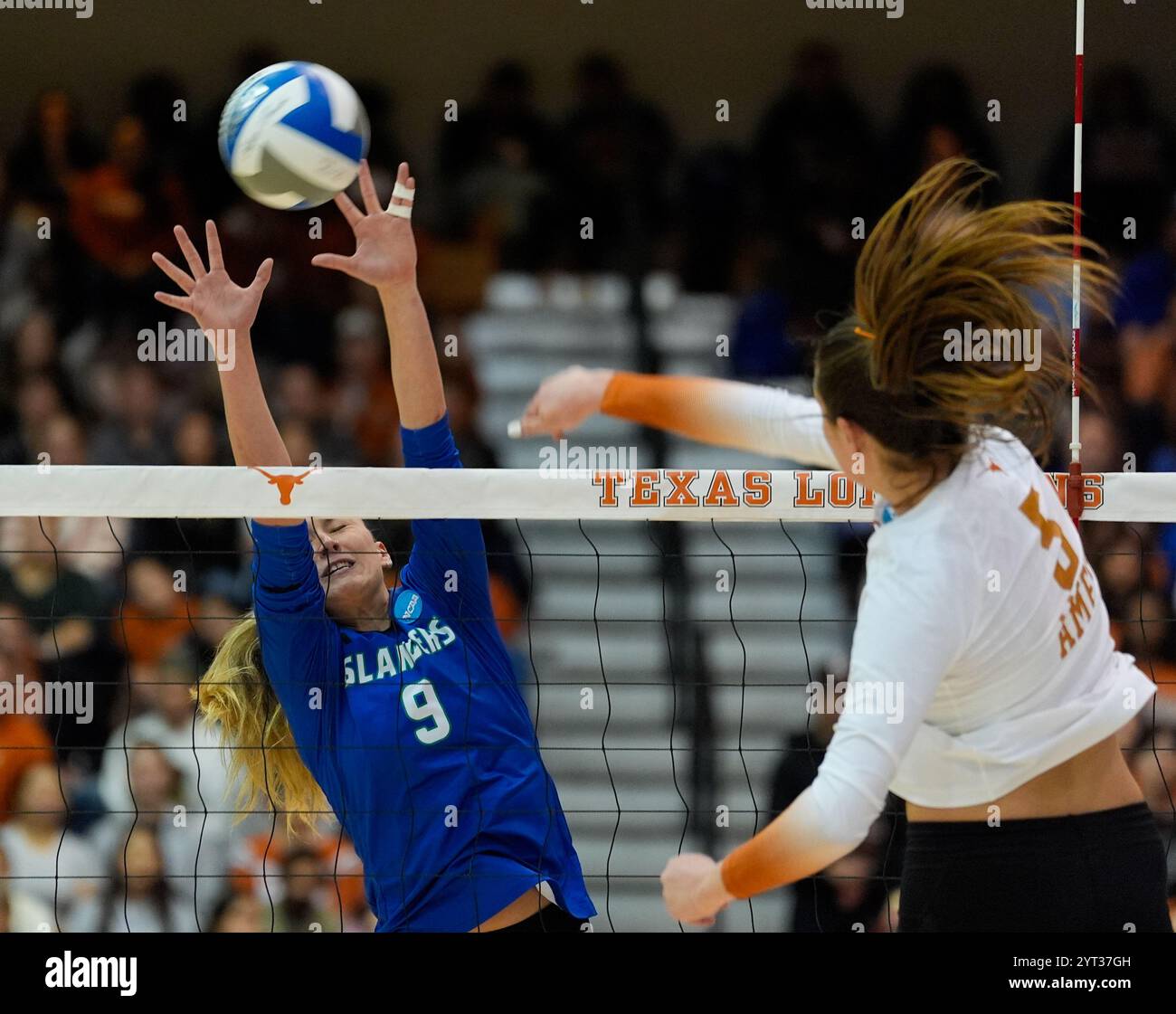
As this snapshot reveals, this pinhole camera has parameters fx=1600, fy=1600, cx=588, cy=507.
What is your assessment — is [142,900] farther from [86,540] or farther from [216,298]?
[216,298]

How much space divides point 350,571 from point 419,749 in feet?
1.44

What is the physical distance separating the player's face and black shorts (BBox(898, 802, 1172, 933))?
4.94ft

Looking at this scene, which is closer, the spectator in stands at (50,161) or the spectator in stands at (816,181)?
the spectator in stands at (816,181)

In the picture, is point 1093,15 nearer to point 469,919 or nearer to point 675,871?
point 469,919

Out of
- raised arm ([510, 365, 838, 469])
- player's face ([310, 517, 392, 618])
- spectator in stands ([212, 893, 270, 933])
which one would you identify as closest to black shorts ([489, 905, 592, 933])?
Result: player's face ([310, 517, 392, 618])

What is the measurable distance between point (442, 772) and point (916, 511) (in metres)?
1.43

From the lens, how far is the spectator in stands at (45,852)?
5777 mm

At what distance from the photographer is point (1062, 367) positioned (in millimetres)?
2426

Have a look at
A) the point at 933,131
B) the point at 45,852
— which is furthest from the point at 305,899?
the point at 933,131

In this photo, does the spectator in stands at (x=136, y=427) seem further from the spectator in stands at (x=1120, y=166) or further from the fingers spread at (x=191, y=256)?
the spectator in stands at (x=1120, y=166)

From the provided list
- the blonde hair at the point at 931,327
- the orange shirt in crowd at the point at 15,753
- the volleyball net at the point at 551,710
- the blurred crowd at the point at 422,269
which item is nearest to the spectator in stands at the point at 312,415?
the blurred crowd at the point at 422,269

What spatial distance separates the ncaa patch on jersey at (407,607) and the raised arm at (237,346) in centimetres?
34

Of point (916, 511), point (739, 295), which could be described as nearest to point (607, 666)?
point (739, 295)

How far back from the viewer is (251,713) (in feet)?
11.6
